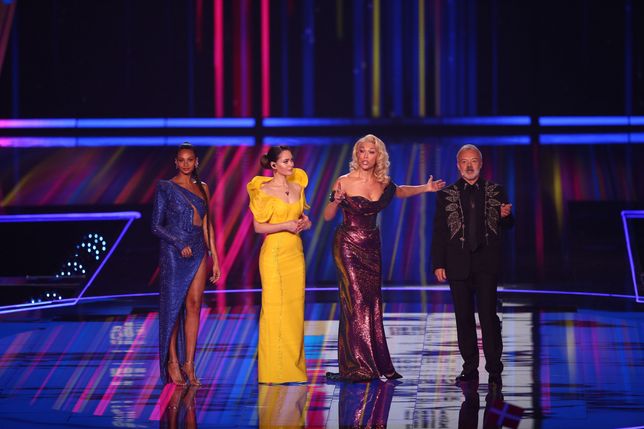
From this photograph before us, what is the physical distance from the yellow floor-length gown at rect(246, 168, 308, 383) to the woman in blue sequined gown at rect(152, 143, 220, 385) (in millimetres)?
268

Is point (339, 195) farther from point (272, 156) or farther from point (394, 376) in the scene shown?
point (394, 376)

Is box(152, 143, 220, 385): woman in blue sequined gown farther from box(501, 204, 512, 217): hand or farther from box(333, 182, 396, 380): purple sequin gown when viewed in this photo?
box(501, 204, 512, 217): hand

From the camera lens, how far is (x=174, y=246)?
5.71 metres

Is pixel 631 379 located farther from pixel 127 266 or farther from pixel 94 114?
pixel 94 114

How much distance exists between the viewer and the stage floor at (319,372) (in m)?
4.89

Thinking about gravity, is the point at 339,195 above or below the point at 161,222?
above

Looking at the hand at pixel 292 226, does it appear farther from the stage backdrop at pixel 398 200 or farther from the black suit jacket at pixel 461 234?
the stage backdrop at pixel 398 200

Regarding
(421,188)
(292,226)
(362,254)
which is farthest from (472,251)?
(292,226)

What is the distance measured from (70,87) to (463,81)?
5592 mm

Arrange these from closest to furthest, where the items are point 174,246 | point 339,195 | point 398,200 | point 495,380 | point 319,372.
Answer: point 495,380 → point 174,246 → point 339,195 → point 319,372 → point 398,200

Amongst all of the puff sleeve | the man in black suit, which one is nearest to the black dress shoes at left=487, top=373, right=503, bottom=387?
the man in black suit

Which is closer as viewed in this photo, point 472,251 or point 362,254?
point 472,251

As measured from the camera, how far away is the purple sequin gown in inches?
228

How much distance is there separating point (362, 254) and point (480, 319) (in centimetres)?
67
